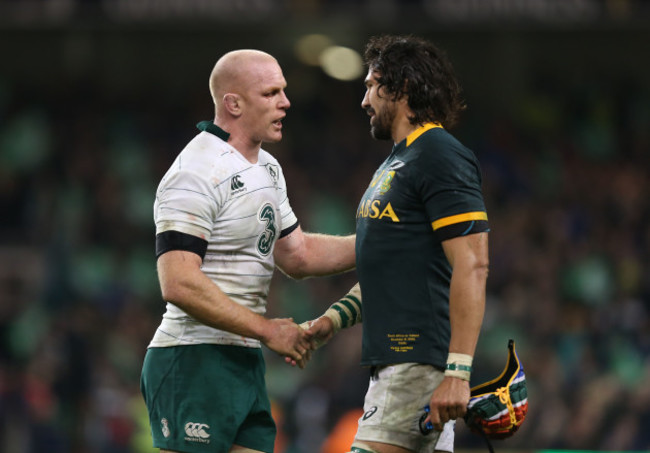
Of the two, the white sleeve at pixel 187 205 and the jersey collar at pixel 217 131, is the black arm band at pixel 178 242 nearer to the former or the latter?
the white sleeve at pixel 187 205

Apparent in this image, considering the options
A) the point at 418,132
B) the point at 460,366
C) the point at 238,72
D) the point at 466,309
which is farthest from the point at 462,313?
the point at 238,72

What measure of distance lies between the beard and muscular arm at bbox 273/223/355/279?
793 mm

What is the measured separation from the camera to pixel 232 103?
456 cm

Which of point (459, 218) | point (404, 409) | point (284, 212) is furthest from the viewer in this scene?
point (284, 212)

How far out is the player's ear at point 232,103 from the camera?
4.55 metres

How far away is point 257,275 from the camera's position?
14.7 ft

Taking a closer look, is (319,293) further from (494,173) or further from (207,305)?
(207,305)

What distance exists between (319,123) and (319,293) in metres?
3.89

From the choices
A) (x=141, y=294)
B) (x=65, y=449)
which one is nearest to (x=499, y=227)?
(x=141, y=294)

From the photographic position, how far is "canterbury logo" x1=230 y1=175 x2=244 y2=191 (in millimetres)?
4371

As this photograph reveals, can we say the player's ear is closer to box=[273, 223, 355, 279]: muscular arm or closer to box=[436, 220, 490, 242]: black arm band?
box=[273, 223, 355, 279]: muscular arm

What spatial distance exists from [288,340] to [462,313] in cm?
82

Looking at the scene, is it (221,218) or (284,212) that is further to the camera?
(284,212)

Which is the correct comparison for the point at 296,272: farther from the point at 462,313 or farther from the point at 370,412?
the point at 462,313
